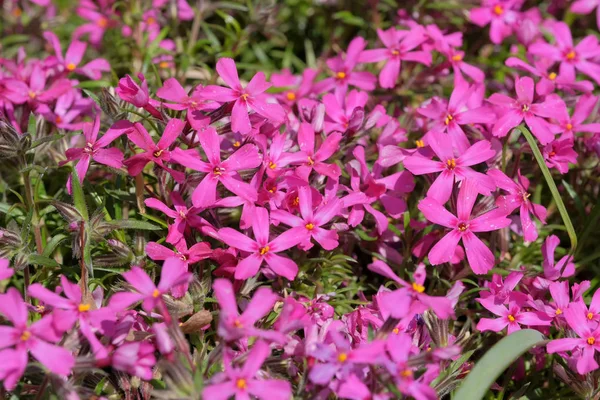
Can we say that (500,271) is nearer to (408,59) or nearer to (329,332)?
(329,332)

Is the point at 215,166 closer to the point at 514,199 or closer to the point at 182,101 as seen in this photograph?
the point at 182,101

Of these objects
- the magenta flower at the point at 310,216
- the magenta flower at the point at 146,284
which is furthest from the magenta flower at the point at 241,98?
the magenta flower at the point at 146,284

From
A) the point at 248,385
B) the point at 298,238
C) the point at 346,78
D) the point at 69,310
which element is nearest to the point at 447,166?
the point at 298,238

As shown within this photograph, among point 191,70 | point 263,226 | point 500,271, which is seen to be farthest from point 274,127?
point 191,70

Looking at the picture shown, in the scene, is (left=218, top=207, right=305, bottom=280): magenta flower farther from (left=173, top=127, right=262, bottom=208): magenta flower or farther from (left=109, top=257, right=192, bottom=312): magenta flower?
(left=109, top=257, right=192, bottom=312): magenta flower

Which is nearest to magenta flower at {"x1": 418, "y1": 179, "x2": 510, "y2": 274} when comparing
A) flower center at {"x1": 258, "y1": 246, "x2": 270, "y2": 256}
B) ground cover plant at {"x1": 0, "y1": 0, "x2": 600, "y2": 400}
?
ground cover plant at {"x1": 0, "y1": 0, "x2": 600, "y2": 400}

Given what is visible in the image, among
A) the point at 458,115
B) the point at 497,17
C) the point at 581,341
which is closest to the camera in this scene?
the point at 581,341
